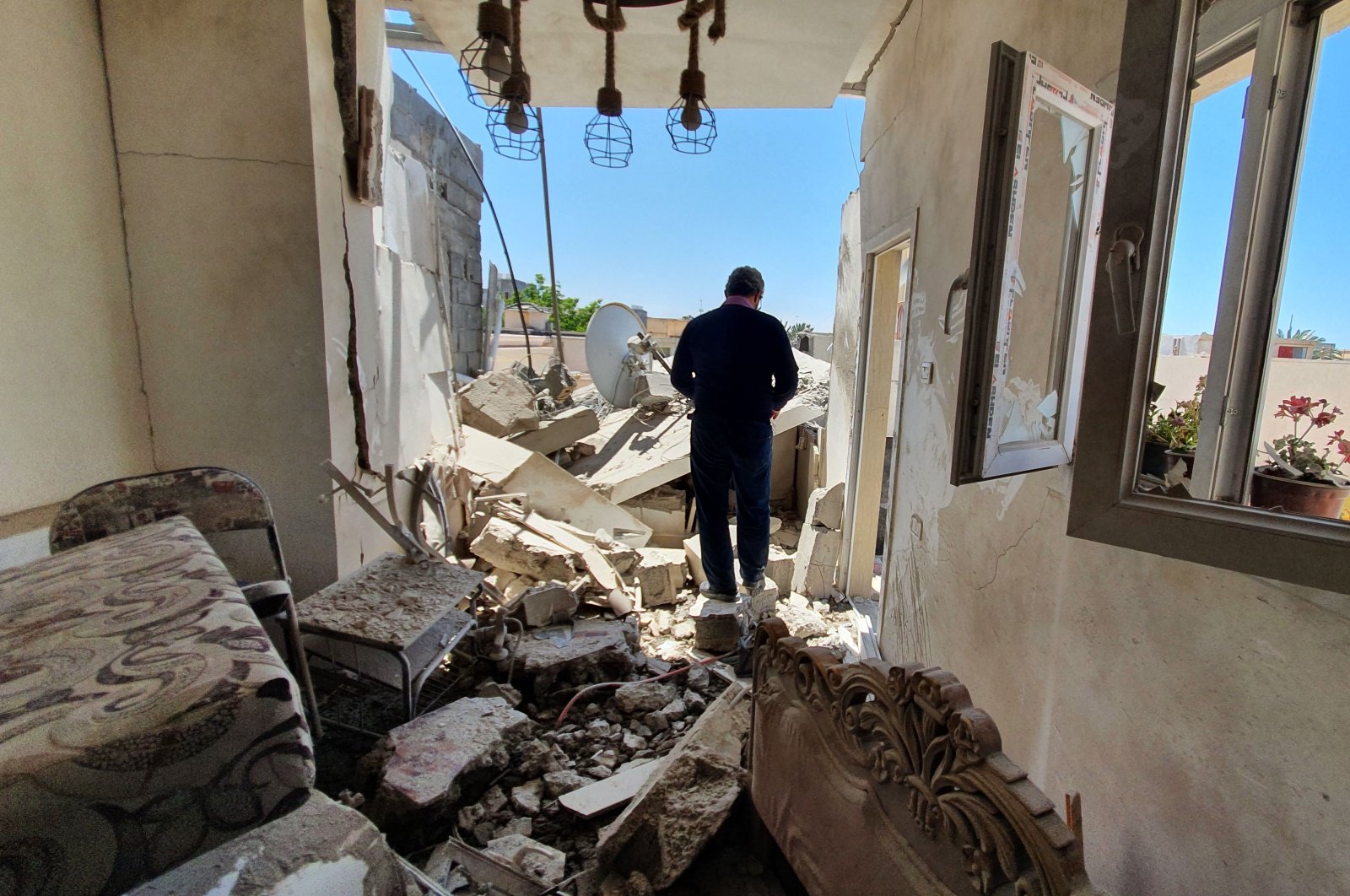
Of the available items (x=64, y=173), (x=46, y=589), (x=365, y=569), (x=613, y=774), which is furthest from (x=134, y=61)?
(x=613, y=774)

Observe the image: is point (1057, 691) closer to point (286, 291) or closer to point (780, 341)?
point (780, 341)

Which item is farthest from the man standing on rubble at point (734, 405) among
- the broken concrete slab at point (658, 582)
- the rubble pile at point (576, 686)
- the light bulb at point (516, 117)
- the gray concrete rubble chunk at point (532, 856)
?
the gray concrete rubble chunk at point (532, 856)

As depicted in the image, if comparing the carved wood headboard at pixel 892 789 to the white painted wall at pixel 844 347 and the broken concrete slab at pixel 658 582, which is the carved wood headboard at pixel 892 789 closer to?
the broken concrete slab at pixel 658 582

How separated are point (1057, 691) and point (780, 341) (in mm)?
1973

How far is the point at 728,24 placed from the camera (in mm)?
3016

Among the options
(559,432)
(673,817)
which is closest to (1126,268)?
(673,817)

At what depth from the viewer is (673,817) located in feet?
4.94

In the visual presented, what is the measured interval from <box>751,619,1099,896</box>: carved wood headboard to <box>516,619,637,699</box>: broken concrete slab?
1223mm

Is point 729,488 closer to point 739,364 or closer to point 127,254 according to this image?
point 739,364

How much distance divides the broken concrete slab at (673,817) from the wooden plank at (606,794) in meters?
0.14

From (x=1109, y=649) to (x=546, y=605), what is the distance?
2.34 metres

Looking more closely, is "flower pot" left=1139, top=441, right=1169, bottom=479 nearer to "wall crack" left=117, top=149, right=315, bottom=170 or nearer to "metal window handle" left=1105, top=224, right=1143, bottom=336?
"metal window handle" left=1105, top=224, right=1143, bottom=336

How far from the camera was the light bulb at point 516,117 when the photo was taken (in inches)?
82.3

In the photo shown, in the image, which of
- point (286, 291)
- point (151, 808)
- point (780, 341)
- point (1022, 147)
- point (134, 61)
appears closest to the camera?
point (151, 808)
